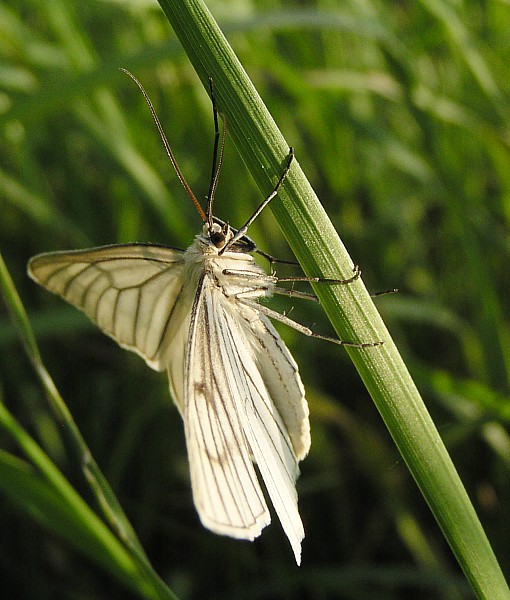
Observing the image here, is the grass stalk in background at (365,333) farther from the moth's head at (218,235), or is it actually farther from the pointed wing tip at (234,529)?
the moth's head at (218,235)

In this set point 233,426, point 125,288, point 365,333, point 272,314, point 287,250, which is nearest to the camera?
point 365,333

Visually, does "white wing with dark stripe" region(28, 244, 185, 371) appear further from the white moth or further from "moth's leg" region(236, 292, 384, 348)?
"moth's leg" region(236, 292, 384, 348)

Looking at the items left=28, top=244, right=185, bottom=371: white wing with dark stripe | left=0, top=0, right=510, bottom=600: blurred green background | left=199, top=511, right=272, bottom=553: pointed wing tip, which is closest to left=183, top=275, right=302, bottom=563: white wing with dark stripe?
left=199, top=511, right=272, bottom=553: pointed wing tip

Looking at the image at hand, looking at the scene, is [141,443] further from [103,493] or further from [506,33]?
[506,33]

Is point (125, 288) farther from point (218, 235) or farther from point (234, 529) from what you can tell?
point (234, 529)

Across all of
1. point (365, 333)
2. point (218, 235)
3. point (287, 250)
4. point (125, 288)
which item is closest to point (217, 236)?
point (218, 235)

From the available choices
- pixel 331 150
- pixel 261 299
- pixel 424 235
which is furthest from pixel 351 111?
pixel 261 299
